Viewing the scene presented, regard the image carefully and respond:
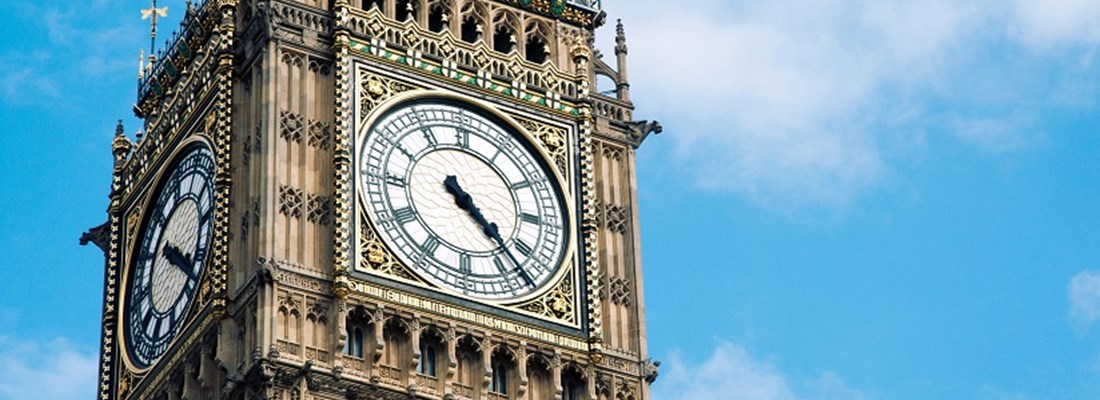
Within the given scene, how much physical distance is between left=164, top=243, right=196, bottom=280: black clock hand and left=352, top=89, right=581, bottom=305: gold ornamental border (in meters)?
3.78

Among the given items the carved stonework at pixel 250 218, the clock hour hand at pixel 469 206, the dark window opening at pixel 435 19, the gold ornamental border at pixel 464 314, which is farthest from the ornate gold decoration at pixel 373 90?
the gold ornamental border at pixel 464 314

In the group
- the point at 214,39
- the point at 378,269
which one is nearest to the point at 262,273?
the point at 378,269

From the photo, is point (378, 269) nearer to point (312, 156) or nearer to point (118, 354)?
point (312, 156)

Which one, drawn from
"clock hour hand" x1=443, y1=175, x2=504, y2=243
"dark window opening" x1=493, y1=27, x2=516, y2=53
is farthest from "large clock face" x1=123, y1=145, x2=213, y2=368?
"dark window opening" x1=493, y1=27, x2=516, y2=53

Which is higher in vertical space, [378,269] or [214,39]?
[214,39]

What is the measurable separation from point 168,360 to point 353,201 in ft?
15.6

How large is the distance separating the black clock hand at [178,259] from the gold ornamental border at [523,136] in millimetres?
3783

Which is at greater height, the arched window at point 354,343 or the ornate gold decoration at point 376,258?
the ornate gold decoration at point 376,258

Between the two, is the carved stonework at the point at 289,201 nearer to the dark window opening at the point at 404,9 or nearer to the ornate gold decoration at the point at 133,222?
the dark window opening at the point at 404,9

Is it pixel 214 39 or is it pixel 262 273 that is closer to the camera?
pixel 262 273

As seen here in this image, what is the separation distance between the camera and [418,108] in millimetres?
67875

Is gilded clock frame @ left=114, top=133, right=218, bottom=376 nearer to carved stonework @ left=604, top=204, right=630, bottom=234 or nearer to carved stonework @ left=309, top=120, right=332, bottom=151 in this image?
carved stonework @ left=309, top=120, right=332, bottom=151

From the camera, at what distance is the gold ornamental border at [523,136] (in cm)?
6612

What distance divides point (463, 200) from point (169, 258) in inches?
231
